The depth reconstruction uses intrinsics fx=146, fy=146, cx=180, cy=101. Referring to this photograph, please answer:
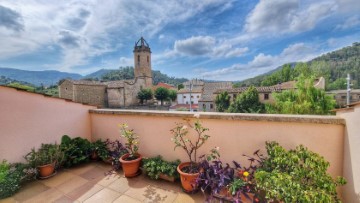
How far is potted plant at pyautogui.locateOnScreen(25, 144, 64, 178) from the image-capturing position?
284 cm

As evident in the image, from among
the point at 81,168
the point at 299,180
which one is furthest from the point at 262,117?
the point at 81,168

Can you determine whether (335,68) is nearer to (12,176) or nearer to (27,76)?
(12,176)

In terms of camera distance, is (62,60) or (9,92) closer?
(9,92)

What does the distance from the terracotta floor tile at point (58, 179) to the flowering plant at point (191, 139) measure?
225 cm

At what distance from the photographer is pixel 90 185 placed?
257 centimetres

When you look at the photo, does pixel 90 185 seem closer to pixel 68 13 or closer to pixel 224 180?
pixel 224 180

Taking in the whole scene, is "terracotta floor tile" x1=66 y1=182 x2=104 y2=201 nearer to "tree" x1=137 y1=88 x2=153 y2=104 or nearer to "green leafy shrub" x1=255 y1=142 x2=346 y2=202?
"green leafy shrub" x1=255 y1=142 x2=346 y2=202

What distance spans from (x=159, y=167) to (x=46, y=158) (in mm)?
2364

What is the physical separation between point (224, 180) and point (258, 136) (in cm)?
79

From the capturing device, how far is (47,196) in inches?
91.7

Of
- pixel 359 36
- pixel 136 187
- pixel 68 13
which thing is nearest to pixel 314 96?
pixel 359 36

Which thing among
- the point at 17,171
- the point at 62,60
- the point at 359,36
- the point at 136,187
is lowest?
the point at 136,187

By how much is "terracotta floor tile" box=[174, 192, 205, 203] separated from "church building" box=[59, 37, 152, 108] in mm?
23596

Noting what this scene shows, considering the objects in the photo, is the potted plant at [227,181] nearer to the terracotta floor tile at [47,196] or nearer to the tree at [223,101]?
the terracotta floor tile at [47,196]
